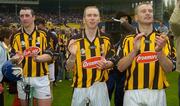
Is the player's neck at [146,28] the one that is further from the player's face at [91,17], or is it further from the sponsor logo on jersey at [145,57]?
the player's face at [91,17]

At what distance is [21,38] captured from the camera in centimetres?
621

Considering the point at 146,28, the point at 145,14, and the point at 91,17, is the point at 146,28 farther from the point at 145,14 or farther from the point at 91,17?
the point at 91,17

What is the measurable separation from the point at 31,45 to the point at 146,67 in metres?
2.01

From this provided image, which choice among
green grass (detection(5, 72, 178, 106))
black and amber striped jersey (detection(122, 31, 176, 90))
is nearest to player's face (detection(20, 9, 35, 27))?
black and amber striped jersey (detection(122, 31, 176, 90))

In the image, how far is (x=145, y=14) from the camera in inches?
184

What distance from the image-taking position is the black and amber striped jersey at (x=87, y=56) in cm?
514

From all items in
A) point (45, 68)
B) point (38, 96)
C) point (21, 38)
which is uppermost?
point (21, 38)

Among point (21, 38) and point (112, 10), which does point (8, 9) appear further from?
point (21, 38)

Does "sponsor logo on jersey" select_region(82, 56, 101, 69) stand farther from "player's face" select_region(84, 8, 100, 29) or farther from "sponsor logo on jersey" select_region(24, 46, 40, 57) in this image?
"sponsor logo on jersey" select_region(24, 46, 40, 57)

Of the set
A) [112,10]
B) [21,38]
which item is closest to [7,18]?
[112,10]

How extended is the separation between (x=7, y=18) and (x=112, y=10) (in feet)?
53.5

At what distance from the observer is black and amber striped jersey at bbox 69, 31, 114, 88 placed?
514 centimetres

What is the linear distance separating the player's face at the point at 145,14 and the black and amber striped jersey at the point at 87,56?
0.70 meters

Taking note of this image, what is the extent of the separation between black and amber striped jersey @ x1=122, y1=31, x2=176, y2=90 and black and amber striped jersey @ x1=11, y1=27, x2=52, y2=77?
1.67 metres
